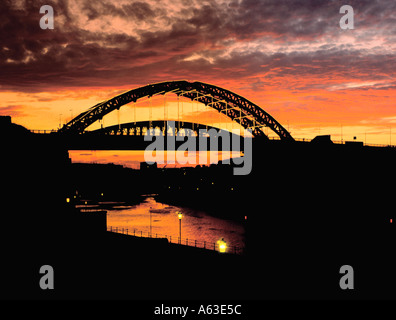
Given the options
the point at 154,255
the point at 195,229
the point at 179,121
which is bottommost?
the point at 195,229

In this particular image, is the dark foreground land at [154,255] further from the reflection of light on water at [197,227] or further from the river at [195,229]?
the reflection of light on water at [197,227]

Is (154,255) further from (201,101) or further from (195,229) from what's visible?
(201,101)

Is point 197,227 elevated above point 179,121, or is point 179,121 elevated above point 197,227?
point 179,121

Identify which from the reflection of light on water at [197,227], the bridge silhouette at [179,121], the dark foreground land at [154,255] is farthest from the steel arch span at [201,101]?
the dark foreground land at [154,255]

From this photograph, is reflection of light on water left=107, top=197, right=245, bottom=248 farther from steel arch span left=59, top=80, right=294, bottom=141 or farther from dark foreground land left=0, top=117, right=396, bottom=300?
steel arch span left=59, top=80, right=294, bottom=141

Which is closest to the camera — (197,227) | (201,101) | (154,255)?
(154,255)

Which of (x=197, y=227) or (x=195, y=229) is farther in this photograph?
(x=197, y=227)

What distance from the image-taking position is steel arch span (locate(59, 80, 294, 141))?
2271 inches

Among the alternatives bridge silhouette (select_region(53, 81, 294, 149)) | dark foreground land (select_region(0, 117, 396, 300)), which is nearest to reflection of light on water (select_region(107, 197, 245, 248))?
dark foreground land (select_region(0, 117, 396, 300))

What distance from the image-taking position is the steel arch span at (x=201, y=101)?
57.7 m

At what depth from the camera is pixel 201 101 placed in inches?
2507

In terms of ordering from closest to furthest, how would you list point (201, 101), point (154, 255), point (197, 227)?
1. point (154, 255)
2. point (197, 227)
3. point (201, 101)

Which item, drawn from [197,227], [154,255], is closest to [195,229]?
[197,227]
